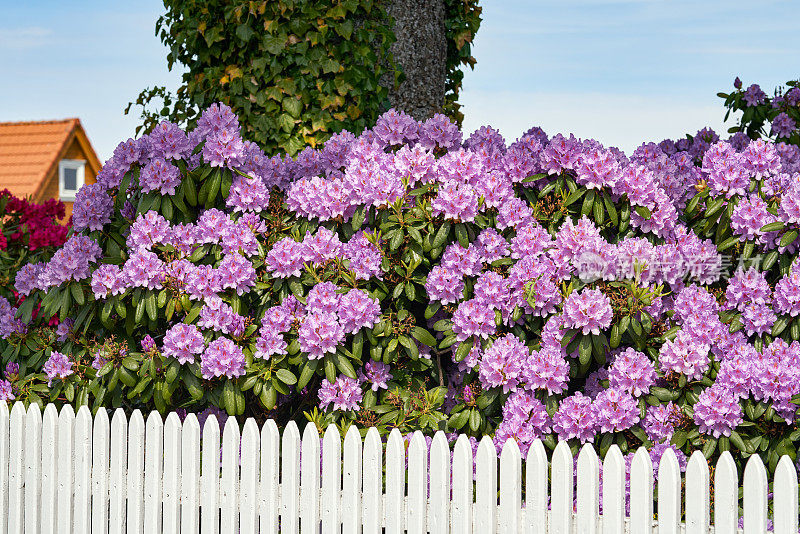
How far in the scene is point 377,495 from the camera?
3500mm

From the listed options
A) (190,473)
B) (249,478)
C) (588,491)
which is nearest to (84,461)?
(190,473)

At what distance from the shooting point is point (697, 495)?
3.12 m

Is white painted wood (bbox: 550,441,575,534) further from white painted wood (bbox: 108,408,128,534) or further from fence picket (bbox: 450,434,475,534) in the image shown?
white painted wood (bbox: 108,408,128,534)

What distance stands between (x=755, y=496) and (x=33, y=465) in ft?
11.3

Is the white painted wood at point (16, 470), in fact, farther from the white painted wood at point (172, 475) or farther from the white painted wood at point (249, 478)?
the white painted wood at point (249, 478)

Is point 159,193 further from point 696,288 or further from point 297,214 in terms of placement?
point 696,288

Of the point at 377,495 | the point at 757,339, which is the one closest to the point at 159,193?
the point at 377,495

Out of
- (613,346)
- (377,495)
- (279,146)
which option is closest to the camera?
(377,495)

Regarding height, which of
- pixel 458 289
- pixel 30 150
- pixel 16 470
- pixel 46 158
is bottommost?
pixel 16 470

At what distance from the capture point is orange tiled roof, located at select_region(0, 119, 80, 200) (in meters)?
18.4

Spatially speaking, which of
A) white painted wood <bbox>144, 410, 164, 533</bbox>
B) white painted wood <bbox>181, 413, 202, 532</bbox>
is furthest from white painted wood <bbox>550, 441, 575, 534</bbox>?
white painted wood <bbox>144, 410, 164, 533</bbox>

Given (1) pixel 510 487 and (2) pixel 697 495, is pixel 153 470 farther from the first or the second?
(2) pixel 697 495

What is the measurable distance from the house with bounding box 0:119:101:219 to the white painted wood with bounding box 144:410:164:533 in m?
15.7

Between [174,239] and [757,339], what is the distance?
300 cm
